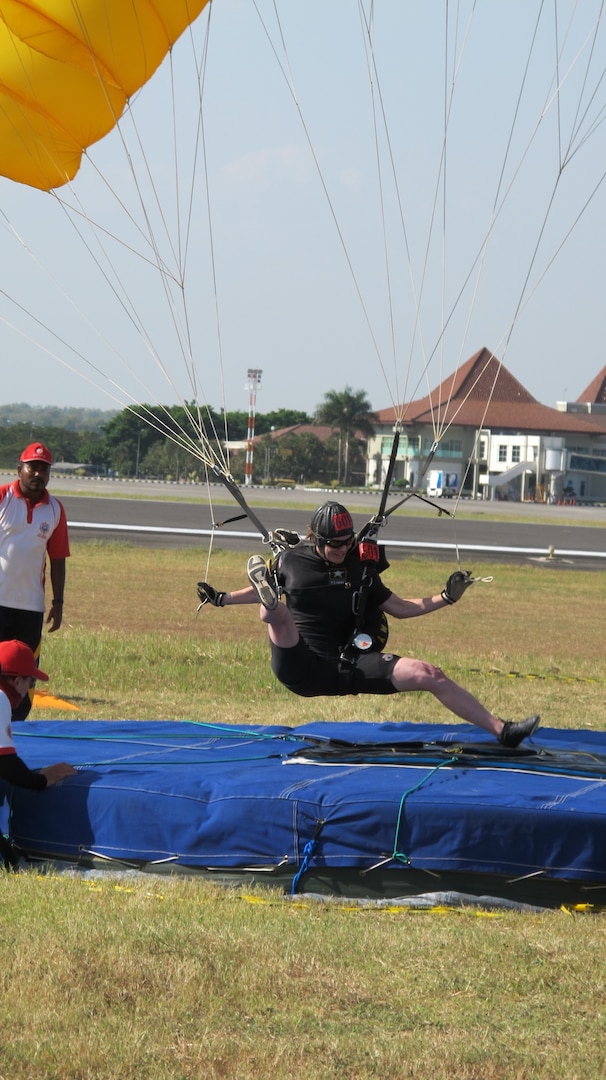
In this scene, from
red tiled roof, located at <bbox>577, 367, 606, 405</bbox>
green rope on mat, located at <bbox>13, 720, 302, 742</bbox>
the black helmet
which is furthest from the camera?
red tiled roof, located at <bbox>577, 367, 606, 405</bbox>

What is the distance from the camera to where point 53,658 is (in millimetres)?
10398

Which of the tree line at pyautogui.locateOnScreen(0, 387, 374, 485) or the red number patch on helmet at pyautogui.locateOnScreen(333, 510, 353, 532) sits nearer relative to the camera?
the red number patch on helmet at pyautogui.locateOnScreen(333, 510, 353, 532)

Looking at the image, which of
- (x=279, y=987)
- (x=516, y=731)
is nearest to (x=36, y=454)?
(x=516, y=731)

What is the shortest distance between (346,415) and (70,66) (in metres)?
81.7

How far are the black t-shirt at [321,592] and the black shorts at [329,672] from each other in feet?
0.45

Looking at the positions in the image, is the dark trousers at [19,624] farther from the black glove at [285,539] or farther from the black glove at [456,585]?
the black glove at [456,585]

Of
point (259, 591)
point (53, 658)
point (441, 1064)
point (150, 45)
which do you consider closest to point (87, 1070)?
point (441, 1064)

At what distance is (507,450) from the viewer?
8250 cm

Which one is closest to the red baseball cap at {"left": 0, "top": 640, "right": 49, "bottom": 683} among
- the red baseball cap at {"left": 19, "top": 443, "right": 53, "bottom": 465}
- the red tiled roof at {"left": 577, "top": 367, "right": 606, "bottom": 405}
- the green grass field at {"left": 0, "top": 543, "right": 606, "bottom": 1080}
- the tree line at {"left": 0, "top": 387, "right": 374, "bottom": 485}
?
the green grass field at {"left": 0, "top": 543, "right": 606, "bottom": 1080}

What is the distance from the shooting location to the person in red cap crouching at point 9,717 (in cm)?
480

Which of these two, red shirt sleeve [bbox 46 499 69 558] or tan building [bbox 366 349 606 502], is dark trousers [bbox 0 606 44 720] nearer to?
red shirt sleeve [bbox 46 499 69 558]

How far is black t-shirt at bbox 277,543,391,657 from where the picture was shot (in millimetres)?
5898

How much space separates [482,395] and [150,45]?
96634 mm

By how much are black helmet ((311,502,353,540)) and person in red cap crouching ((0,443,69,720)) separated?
63.9 inches
